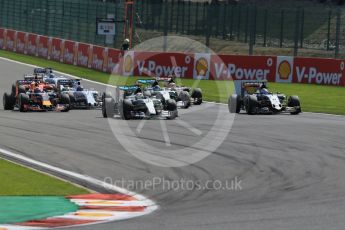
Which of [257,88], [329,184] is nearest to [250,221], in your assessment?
[329,184]

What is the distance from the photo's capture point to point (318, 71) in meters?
42.2

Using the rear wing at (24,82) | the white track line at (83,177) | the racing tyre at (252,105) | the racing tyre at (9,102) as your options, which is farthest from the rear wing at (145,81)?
the white track line at (83,177)

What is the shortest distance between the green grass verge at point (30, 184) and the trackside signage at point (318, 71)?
27725mm

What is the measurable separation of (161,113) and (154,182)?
39.0 feet

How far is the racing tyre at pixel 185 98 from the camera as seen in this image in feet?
102

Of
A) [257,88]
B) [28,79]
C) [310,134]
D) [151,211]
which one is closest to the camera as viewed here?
[151,211]

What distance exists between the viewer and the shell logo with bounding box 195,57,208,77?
4300 centimetres

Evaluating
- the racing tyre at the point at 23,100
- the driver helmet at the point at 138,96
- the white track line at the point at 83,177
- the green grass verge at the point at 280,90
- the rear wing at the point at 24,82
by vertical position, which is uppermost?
the driver helmet at the point at 138,96

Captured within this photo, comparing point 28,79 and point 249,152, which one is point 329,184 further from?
point 28,79

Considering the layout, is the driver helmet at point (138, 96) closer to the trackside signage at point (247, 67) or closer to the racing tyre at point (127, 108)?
the racing tyre at point (127, 108)

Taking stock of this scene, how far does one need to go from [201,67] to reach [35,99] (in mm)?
14979

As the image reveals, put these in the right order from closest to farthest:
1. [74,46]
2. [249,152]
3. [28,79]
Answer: [249,152] < [28,79] < [74,46]

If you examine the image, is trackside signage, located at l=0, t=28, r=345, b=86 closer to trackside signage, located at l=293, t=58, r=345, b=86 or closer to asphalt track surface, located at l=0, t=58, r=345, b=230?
trackside signage, located at l=293, t=58, r=345, b=86

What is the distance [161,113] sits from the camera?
1049 inches
